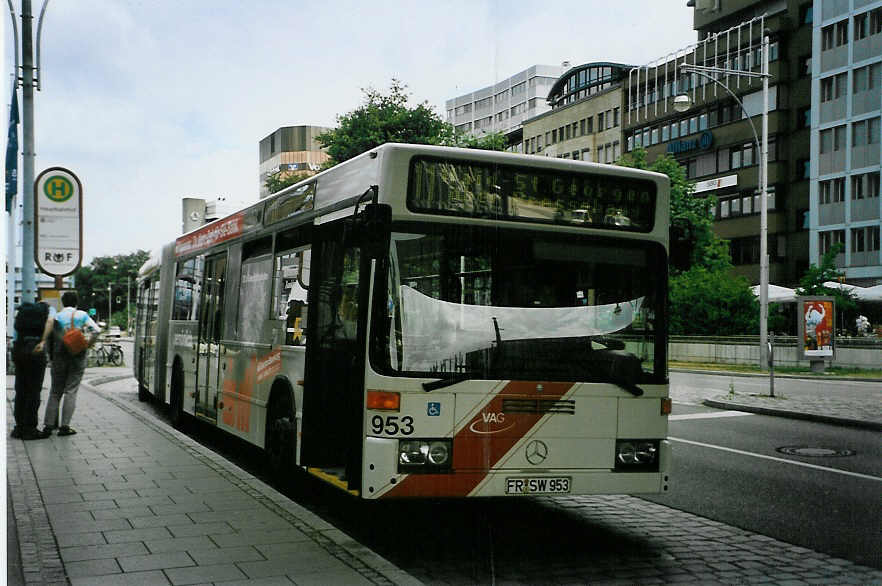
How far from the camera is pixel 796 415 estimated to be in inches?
643

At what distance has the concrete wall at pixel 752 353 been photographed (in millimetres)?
30016

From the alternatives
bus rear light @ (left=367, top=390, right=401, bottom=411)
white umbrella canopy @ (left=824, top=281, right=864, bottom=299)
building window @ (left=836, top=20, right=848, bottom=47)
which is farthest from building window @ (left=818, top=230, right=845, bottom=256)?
bus rear light @ (left=367, top=390, right=401, bottom=411)

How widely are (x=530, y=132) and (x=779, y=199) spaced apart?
22488mm

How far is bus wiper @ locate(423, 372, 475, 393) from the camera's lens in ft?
21.0

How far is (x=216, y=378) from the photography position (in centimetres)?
1141

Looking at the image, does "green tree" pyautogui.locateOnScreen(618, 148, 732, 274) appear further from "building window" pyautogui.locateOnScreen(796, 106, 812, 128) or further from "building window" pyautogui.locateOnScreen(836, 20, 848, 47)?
"building window" pyautogui.locateOnScreen(836, 20, 848, 47)

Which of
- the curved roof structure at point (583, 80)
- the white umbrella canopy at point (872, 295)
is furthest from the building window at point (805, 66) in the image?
the white umbrella canopy at point (872, 295)

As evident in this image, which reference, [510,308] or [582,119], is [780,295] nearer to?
[510,308]

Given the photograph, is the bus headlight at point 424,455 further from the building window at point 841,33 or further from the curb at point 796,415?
the building window at point 841,33

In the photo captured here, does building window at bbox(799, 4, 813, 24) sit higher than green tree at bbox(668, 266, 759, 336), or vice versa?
building window at bbox(799, 4, 813, 24)

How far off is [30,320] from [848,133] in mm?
47516

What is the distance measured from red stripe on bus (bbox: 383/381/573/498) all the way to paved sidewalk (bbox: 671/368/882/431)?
10007 millimetres

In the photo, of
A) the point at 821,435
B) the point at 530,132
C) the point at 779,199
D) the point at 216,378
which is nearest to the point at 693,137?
the point at 779,199

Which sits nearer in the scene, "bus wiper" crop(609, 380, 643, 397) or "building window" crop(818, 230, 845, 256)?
"bus wiper" crop(609, 380, 643, 397)
